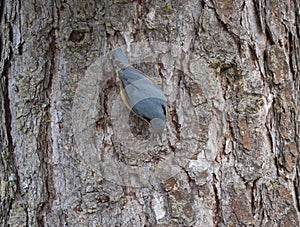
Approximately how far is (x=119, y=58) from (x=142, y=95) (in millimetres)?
122

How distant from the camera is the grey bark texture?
1097mm

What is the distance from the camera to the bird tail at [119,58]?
1.09 meters

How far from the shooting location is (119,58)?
3.60ft

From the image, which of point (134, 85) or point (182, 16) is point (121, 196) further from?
point (182, 16)

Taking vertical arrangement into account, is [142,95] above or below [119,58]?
below

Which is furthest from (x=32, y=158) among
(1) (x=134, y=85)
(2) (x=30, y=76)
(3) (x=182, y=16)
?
(3) (x=182, y=16)

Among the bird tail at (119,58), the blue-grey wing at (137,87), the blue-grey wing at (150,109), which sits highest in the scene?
the bird tail at (119,58)

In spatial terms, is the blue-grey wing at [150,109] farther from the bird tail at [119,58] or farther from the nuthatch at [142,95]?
the bird tail at [119,58]

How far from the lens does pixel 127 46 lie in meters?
1.11

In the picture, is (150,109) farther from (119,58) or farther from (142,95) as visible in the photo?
(119,58)

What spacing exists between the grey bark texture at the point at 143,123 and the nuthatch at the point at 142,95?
27 mm

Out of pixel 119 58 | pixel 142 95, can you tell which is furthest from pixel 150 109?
pixel 119 58

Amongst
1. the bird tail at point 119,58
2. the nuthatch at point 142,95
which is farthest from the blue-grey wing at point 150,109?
the bird tail at point 119,58

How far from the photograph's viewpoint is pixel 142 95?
1.03m
